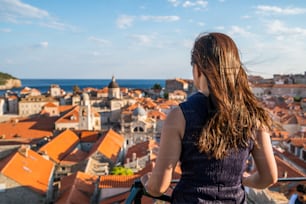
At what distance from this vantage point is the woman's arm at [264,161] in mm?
1637

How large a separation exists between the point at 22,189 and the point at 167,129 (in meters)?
13.8

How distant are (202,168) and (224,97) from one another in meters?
0.39

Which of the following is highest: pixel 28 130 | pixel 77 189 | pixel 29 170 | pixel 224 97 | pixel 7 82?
pixel 224 97

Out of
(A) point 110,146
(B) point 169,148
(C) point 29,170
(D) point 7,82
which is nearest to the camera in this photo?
(B) point 169,148

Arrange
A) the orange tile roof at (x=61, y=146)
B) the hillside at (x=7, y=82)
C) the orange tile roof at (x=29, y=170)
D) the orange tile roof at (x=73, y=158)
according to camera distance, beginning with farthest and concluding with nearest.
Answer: the hillside at (x=7, y=82) → the orange tile roof at (x=61, y=146) → the orange tile roof at (x=73, y=158) → the orange tile roof at (x=29, y=170)

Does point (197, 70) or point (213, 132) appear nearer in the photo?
point (213, 132)

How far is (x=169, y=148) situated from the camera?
4.81 feet

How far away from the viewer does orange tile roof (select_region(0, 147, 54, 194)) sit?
13516 millimetres

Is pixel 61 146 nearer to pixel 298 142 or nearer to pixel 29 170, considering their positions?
pixel 29 170

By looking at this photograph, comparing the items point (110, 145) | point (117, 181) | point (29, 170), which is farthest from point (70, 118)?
point (117, 181)

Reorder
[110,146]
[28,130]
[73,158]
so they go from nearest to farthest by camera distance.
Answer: [73,158] < [110,146] < [28,130]

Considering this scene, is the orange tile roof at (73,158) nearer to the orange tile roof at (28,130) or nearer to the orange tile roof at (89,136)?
the orange tile roof at (89,136)

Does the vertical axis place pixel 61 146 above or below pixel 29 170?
below

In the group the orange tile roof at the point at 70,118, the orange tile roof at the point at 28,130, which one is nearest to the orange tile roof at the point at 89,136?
the orange tile roof at the point at 70,118
